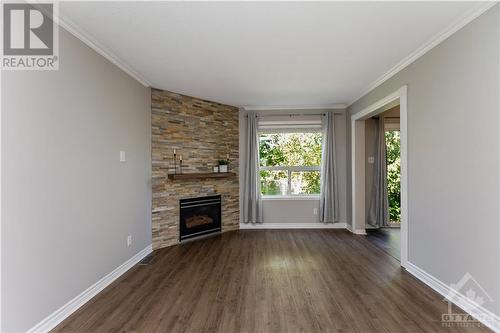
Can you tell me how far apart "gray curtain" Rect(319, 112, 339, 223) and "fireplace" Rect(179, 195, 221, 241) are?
6.94 feet

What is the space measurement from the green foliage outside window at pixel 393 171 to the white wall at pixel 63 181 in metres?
4.98

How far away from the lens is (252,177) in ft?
16.5

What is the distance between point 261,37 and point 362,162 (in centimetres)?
326

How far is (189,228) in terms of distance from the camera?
436 cm

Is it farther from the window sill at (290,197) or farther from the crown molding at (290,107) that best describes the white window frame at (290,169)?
the crown molding at (290,107)

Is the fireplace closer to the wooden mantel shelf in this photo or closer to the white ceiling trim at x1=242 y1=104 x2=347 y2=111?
the wooden mantel shelf

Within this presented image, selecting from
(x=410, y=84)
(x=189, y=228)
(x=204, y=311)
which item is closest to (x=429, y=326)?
(x=204, y=311)

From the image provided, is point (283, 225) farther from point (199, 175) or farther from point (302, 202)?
point (199, 175)

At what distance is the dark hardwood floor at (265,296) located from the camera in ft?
6.48

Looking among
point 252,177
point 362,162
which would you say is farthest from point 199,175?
point 362,162

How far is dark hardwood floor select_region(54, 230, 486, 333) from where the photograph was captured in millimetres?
1976

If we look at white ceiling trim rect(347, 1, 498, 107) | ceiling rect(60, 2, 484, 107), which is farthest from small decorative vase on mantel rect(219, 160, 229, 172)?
white ceiling trim rect(347, 1, 498, 107)

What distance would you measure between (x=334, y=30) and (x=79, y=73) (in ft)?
7.87

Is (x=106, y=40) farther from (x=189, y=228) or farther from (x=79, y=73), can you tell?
(x=189, y=228)
